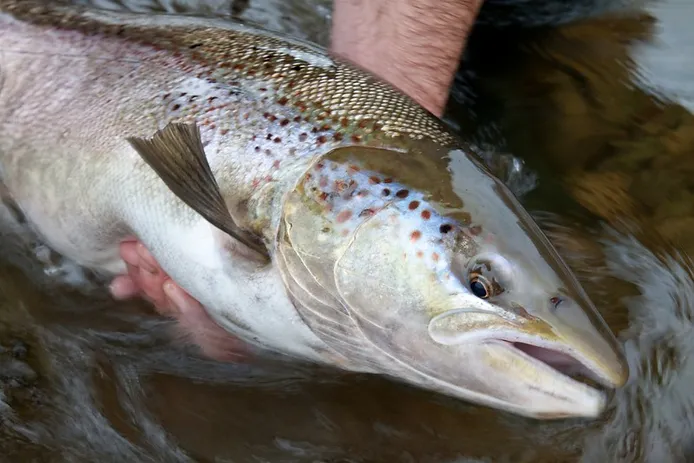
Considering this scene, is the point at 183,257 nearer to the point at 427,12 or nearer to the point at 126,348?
the point at 126,348

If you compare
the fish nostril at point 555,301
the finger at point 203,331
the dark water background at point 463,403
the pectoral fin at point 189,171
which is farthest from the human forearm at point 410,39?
the fish nostril at point 555,301

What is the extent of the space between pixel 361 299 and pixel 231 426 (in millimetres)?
823

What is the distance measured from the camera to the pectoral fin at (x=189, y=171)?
1.72 meters

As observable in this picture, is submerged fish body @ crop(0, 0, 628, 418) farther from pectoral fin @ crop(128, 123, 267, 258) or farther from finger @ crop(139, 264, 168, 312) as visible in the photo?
finger @ crop(139, 264, 168, 312)

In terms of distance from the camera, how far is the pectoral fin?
1720mm

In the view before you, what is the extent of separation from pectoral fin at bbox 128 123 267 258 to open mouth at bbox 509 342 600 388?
28.0 inches

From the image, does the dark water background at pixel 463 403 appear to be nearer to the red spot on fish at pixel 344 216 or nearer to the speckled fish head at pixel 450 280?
the speckled fish head at pixel 450 280

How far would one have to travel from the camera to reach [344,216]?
66.2 inches

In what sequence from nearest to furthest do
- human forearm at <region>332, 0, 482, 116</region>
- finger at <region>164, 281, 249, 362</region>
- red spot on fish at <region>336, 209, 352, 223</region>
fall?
red spot on fish at <region>336, 209, 352, 223</region> < finger at <region>164, 281, 249, 362</region> < human forearm at <region>332, 0, 482, 116</region>

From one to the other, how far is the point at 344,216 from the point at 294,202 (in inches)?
5.6

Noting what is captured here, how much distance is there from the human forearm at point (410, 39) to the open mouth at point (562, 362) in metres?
1.26

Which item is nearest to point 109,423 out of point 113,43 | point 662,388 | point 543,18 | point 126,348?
point 126,348

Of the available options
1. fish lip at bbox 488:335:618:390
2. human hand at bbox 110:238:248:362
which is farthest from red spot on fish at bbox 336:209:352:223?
human hand at bbox 110:238:248:362

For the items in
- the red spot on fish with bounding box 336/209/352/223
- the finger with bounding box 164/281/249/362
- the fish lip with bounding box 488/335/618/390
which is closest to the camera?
the fish lip with bounding box 488/335/618/390
